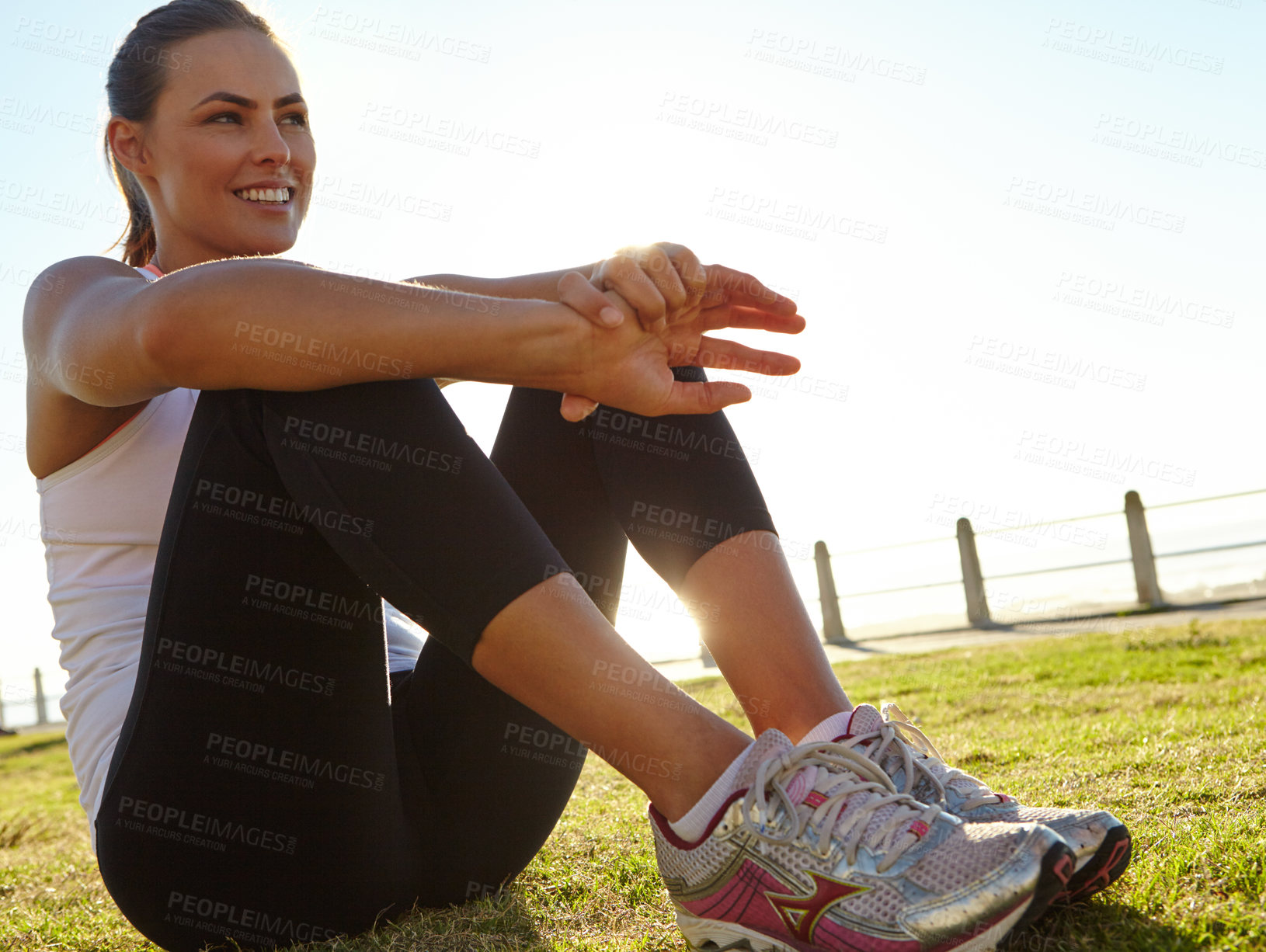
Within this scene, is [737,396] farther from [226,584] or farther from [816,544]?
[816,544]

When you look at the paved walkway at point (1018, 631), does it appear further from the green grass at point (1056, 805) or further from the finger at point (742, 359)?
the finger at point (742, 359)

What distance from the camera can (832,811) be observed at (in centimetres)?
99

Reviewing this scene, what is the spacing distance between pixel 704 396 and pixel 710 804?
0.54 meters

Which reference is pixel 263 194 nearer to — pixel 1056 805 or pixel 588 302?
pixel 588 302

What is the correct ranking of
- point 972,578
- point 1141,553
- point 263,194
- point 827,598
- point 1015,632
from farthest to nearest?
1. point 827,598
2. point 972,578
3. point 1141,553
4. point 1015,632
5. point 263,194

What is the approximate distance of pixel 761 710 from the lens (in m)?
1.29

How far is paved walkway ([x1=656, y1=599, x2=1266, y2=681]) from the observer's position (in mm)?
7086

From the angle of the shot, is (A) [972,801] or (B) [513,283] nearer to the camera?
(A) [972,801]

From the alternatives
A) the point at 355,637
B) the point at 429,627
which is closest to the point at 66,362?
the point at 355,637

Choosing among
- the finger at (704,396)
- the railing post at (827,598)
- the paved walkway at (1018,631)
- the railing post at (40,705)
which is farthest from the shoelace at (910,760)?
the railing post at (40,705)

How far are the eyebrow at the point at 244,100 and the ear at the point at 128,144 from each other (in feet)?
0.47

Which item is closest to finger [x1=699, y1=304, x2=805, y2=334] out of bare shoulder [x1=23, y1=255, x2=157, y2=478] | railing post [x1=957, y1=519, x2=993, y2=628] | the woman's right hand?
the woman's right hand

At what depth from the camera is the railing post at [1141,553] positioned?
29.1 feet

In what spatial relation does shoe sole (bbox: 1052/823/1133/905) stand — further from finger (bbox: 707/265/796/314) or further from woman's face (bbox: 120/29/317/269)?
woman's face (bbox: 120/29/317/269)
